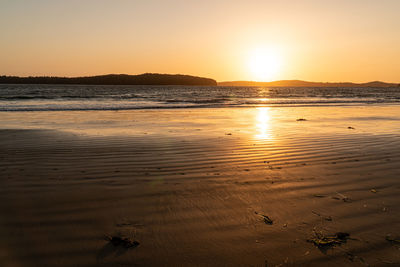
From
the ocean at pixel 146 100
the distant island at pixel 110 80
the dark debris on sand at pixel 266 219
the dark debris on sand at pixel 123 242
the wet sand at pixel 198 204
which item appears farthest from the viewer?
the distant island at pixel 110 80

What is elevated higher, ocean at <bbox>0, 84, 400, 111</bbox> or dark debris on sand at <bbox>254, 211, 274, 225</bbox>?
ocean at <bbox>0, 84, 400, 111</bbox>

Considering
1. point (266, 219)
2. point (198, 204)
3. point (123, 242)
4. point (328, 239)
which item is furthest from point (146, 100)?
point (328, 239)

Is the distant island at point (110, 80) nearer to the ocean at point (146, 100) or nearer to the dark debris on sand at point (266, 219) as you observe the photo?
the ocean at point (146, 100)

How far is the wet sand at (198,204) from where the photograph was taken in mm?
→ 2807

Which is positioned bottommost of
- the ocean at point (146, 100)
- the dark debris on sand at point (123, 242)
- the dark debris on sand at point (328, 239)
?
the dark debris on sand at point (123, 242)

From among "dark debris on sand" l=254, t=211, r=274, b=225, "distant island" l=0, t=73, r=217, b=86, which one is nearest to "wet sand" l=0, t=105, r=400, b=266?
"dark debris on sand" l=254, t=211, r=274, b=225

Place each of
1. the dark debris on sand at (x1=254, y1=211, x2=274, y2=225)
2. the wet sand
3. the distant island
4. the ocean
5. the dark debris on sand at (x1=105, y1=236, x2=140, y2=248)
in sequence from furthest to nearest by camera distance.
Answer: the distant island
the ocean
the dark debris on sand at (x1=254, y1=211, x2=274, y2=225)
the dark debris on sand at (x1=105, y1=236, x2=140, y2=248)
the wet sand

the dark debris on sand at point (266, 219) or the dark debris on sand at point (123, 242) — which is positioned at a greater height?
the dark debris on sand at point (266, 219)

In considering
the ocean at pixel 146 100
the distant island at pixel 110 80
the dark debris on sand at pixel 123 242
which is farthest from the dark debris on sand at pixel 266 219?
the distant island at pixel 110 80

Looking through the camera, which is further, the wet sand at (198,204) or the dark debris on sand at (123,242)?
the dark debris on sand at (123,242)

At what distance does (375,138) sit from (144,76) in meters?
186

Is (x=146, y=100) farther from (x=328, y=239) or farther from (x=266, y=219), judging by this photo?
(x=328, y=239)

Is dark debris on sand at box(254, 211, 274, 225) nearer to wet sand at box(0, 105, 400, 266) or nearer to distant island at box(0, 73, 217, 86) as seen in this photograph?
wet sand at box(0, 105, 400, 266)

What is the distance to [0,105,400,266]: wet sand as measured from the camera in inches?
110
